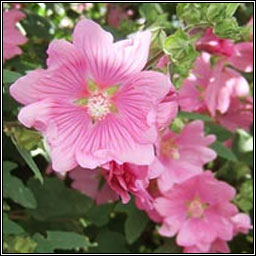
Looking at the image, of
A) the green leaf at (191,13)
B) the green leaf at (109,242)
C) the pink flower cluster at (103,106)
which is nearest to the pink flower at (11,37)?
the pink flower cluster at (103,106)

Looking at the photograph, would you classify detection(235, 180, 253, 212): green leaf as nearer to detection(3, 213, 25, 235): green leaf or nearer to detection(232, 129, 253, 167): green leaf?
detection(232, 129, 253, 167): green leaf

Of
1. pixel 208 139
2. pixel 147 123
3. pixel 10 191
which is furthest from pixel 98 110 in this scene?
pixel 208 139

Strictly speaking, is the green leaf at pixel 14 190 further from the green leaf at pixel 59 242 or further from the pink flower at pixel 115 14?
the pink flower at pixel 115 14

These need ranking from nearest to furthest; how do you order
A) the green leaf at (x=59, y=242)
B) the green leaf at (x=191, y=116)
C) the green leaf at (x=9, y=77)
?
the green leaf at (x=9, y=77), the green leaf at (x=59, y=242), the green leaf at (x=191, y=116)

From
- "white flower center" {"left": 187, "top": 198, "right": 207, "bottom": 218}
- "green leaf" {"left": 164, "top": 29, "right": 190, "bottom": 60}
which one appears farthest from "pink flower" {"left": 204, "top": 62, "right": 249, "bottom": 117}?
"green leaf" {"left": 164, "top": 29, "right": 190, "bottom": 60}

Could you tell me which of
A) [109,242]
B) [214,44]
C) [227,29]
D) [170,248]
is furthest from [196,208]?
[227,29]
